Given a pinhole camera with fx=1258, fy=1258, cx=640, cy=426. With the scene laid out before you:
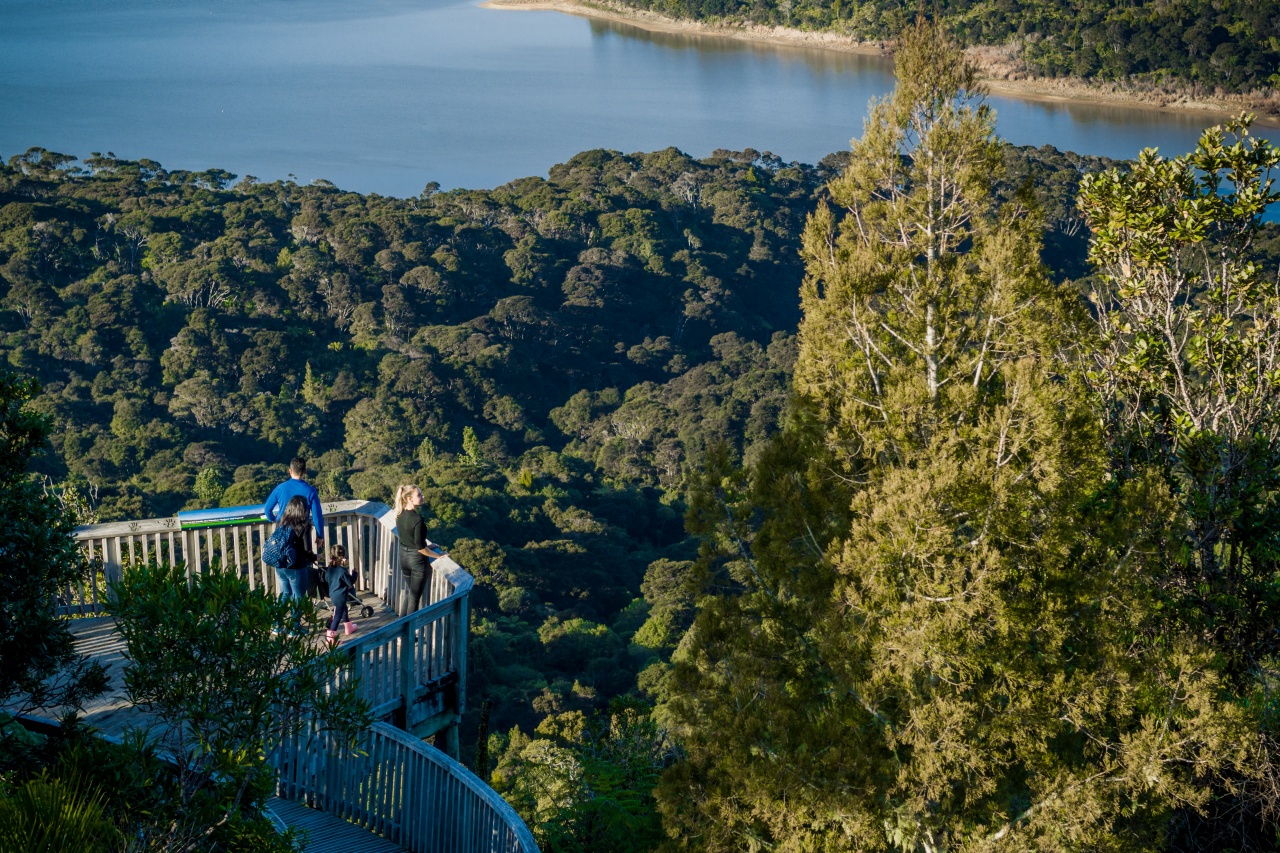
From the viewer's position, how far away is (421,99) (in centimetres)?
8981

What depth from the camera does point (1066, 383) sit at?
8430 mm

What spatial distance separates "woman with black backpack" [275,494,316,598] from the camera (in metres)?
8.34

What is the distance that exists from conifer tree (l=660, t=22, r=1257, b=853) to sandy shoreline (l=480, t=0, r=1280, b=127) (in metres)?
35.3

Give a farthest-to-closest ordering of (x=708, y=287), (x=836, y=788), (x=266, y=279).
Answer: (x=708, y=287), (x=266, y=279), (x=836, y=788)

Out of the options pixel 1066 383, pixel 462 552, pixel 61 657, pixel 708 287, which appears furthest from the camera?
pixel 708 287

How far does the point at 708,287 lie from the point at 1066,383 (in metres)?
51.7

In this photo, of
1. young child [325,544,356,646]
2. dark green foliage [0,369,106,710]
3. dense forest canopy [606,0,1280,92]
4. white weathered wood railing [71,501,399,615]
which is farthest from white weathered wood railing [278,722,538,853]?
dense forest canopy [606,0,1280,92]

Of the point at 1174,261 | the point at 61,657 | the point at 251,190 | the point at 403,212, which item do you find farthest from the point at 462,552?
the point at 251,190

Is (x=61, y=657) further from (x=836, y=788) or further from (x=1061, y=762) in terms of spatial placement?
(x=1061, y=762)

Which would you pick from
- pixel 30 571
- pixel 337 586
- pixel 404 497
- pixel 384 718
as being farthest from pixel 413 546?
pixel 30 571

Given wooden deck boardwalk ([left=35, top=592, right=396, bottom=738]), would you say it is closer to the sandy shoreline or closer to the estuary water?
the sandy shoreline

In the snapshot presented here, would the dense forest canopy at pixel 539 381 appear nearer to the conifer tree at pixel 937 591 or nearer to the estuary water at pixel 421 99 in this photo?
the conifer tree at pixel 937 591

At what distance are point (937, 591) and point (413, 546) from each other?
348 cm

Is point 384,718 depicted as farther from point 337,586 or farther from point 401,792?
point 337,586
